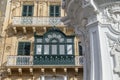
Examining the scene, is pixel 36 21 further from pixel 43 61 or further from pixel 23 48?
pixel 43 61

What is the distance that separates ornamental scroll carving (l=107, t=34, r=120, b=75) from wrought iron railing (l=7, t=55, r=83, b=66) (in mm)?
17600

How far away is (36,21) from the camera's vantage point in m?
26.9

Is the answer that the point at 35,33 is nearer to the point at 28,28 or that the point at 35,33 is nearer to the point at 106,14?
the point at 28,28

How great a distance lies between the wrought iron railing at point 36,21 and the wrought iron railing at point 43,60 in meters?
3.21

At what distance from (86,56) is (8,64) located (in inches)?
689

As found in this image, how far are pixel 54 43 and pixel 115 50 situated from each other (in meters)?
18.6

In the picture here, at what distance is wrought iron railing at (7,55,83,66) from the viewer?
24500mm

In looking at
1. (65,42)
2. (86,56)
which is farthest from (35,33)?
(86,56)

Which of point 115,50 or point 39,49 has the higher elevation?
point 39,49

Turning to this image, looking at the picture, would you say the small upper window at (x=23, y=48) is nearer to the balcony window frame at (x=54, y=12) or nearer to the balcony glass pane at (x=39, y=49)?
the balcony glass pane at (x=39, y=49)

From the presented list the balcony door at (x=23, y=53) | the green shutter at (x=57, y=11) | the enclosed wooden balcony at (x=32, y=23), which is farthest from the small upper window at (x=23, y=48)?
the green shutter at (x=57, y=11)

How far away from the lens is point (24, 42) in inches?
1030

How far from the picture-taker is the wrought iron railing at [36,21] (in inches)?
1051

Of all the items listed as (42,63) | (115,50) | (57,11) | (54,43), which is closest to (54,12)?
(57,11)
